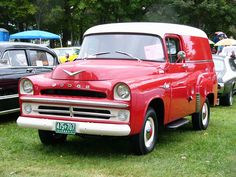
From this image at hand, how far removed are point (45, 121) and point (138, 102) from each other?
1393 mm

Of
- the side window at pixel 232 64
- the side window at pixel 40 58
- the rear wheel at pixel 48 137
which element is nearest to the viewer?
the rear wheel at pixel 48 137

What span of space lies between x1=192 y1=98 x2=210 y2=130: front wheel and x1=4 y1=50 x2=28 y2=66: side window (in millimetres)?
3852

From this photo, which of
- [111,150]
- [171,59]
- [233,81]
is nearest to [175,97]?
[171,59]

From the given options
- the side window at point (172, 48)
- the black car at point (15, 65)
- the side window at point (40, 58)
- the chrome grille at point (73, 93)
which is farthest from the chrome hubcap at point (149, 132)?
the side window at point (40, 58)

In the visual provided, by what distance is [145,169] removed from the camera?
20.8 ft

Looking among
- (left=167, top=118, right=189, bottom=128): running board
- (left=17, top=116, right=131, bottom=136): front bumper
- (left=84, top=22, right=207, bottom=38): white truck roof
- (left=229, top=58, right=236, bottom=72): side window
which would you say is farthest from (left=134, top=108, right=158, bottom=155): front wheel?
(left=229, top=58, right=236, bottom=72): side window

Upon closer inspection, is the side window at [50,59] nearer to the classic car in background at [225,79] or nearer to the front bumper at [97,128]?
the front bumper at [97,128]

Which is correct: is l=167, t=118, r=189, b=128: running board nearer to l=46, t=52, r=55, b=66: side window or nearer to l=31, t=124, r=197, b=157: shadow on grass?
l=31, t=124, r=197, b=157: shadow on grass

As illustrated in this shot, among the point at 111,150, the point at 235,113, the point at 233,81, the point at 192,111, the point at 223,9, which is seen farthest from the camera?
the point at 223,9

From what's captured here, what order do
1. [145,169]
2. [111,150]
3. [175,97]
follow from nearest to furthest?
[145,169] → [111,150] → [175,97]

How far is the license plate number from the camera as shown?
22.0 feet

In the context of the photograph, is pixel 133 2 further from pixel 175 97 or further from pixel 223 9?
pixel 175 97

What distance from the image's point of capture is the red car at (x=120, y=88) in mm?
6570

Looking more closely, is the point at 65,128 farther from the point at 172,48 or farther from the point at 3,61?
the point at 3,61
